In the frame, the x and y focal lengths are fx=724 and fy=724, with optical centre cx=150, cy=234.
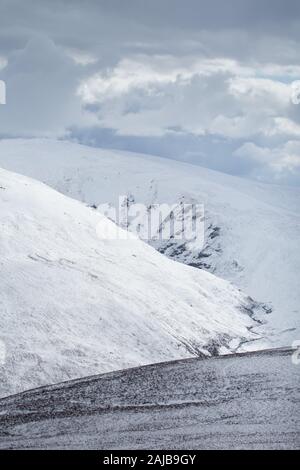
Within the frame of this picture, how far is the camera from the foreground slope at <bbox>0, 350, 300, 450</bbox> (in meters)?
30.7

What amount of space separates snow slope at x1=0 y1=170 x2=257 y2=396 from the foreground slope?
10.8 meters

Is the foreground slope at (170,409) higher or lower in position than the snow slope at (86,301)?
higher

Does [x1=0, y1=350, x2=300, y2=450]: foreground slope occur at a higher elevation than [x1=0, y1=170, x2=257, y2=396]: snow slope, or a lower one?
higher

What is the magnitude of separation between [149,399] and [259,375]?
7.16 m

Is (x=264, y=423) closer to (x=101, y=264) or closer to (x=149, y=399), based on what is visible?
(x=149, y=399)

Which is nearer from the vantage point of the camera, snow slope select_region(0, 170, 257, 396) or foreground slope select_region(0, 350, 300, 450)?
foreground slope select_region(0, 350, 300, 450)

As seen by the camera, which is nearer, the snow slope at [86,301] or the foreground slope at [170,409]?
the foreground slope at [170,409]

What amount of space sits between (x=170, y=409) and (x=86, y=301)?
114 ft

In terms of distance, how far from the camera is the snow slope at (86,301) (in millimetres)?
57906

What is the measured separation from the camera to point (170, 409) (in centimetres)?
3619

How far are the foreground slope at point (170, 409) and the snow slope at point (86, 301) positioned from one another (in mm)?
10758

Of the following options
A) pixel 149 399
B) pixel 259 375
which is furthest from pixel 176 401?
pixel 259 375

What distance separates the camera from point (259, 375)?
137 feet

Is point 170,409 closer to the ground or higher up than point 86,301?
higher up
